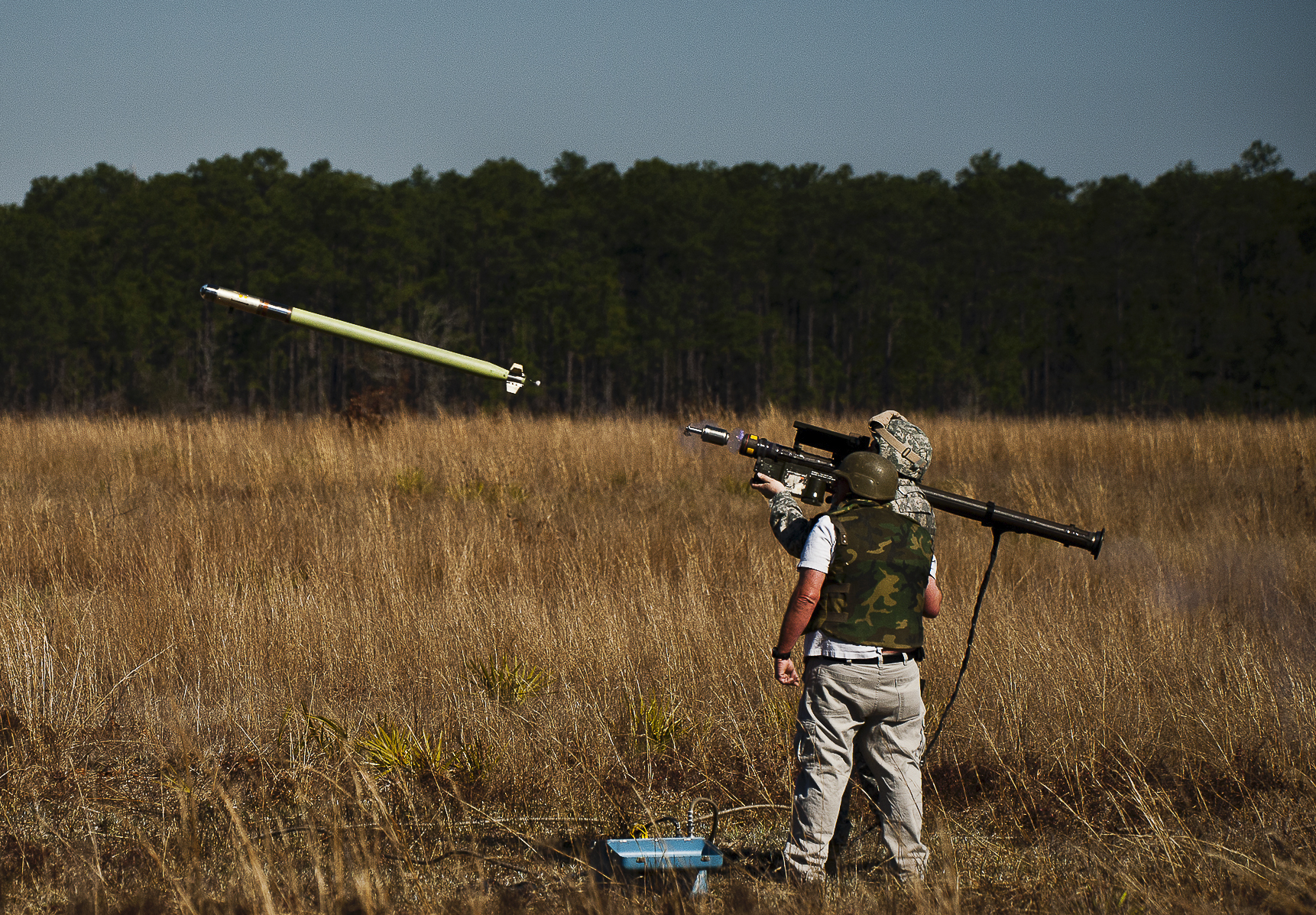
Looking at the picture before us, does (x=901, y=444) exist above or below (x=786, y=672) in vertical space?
above

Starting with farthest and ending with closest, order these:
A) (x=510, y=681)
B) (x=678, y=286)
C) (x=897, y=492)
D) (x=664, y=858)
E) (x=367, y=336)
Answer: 1. (x=678, y=286)
2. (x=510, y=681)
3. (x=897, y=492)
4. (x=664, y=858)
5. (x=367, y=336)

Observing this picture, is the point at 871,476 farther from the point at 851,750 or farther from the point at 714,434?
the point at 851,750

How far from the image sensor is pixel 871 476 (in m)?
3.37

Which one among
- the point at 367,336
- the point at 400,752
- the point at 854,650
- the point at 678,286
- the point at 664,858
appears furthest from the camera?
the point at 678,286

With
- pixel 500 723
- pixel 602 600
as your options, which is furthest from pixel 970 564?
pixel 500 723

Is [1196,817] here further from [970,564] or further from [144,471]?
[144,471]

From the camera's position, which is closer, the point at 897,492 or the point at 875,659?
the point at 875,659

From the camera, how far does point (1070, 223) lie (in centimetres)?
7412

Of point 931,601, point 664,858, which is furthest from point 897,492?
point 664,858

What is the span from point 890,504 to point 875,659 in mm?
591

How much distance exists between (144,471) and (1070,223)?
2856 inches

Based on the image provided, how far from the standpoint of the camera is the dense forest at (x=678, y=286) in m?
54.7

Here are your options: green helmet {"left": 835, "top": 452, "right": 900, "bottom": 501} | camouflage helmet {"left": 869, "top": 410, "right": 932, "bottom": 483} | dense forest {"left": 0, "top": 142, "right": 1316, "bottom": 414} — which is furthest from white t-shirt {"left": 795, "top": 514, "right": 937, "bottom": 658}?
dense forest {"left": 0, "top": 142, "right": 1316, "bottom": 414}

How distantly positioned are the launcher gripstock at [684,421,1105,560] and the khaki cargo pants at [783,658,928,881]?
21.9 inches
